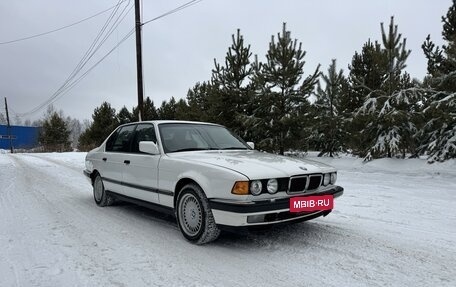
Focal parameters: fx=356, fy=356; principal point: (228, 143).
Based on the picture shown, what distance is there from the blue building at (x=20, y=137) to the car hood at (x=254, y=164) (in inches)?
2416

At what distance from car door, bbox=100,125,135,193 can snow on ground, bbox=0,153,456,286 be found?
1.57 ft

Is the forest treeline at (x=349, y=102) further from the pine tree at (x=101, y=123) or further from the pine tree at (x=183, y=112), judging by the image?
the pine tree at (x=101, y=123)

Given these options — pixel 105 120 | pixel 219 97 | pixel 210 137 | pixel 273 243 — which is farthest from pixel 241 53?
pixel 105 120

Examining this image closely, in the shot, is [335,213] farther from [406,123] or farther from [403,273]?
[406,123]

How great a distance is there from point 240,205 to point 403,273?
5.02ft

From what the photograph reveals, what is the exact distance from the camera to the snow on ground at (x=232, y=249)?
304 cm

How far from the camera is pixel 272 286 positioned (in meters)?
2.87

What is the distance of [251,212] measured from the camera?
344cm

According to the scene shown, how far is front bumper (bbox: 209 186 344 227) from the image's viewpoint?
345 centimetres

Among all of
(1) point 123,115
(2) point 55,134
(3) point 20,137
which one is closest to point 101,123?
(1) point 123,115

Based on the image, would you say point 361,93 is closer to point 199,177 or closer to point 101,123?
point 199,177

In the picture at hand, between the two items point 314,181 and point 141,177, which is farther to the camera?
point 141,177

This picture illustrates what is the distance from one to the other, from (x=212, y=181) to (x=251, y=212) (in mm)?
549

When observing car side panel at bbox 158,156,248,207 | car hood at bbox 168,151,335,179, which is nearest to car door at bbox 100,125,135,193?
car side panel at bbox 158,156,248,207
